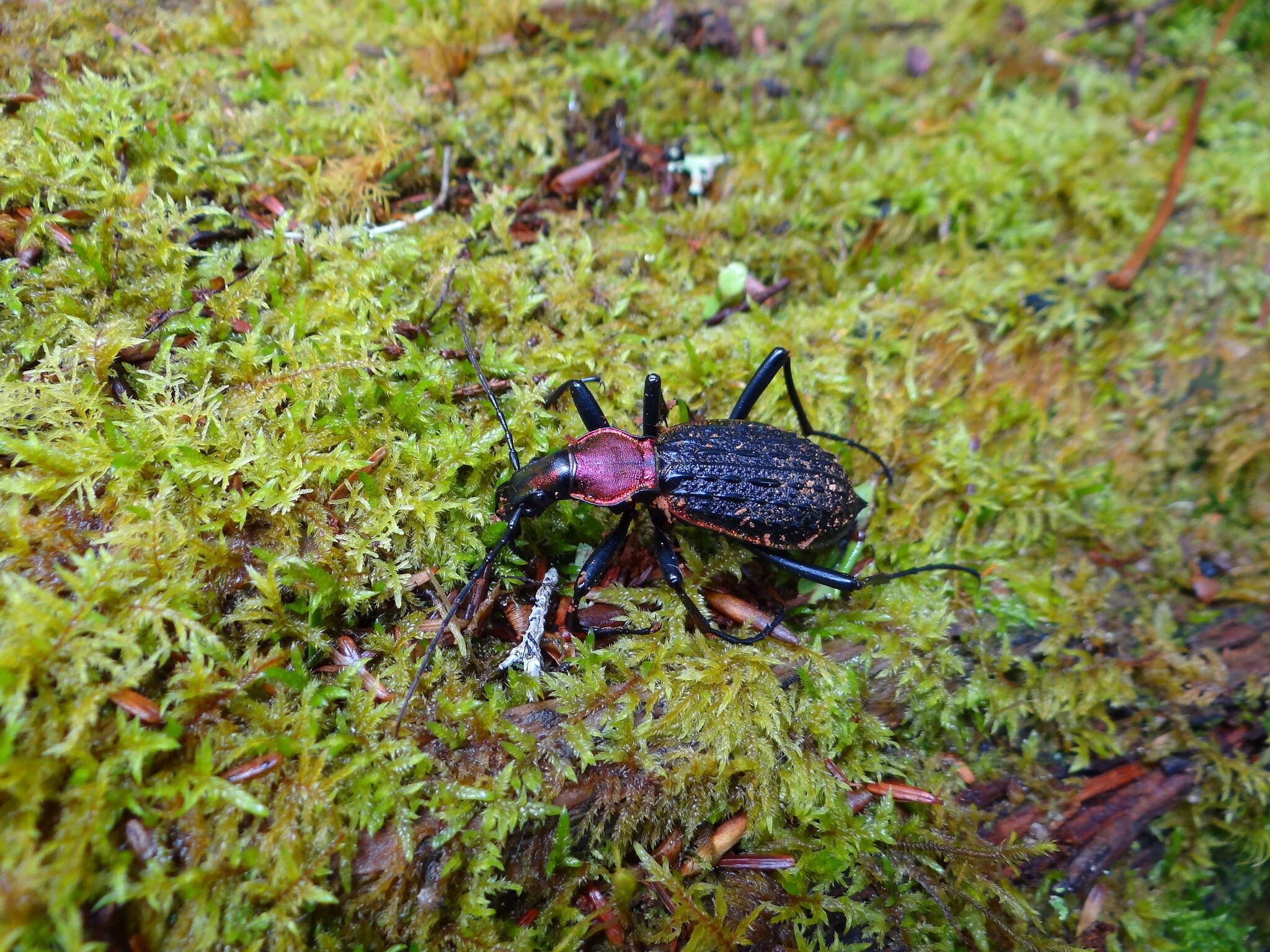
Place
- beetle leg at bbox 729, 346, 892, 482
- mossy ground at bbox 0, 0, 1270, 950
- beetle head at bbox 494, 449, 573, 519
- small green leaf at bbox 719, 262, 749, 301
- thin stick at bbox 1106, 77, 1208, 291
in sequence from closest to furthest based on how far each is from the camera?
1. mossy ground at bbox 0, 0, 1270, 950
2. beetle head at bbox 494, 449, 573, 519
3. beetle leg at bbox 729, 346, 892, 482
4. small green leaf at bbox 719, 262, 749, 301
5. thin stick at bbox 1106, 77, 1208, 291

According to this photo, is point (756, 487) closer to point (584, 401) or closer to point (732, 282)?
point (584, 401)

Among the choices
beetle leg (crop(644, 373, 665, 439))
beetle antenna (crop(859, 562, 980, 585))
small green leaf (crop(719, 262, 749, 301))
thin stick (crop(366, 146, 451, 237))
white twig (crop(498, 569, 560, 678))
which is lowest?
beetle antenna (crop(859, 562, 980, 585))

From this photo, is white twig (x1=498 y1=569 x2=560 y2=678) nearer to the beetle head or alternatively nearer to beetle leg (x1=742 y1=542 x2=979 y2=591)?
the beetle head

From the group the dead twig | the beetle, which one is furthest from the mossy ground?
the beetle

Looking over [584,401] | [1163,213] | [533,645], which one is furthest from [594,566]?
[1163,213]

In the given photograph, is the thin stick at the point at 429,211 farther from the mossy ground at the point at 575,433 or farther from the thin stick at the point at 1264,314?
the thin stick at the point at 1264,314

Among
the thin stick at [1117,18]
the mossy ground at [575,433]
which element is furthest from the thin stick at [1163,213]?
the thin stick at [1117,18]
